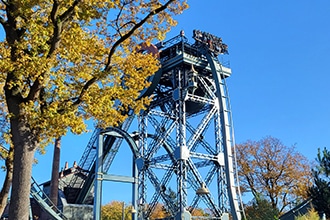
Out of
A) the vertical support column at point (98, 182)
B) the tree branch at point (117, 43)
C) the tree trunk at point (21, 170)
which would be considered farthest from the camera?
the vertical support column at point (98, 182)

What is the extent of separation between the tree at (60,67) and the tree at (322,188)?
33.7 feet

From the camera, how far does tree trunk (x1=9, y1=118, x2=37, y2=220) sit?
877 centimetres

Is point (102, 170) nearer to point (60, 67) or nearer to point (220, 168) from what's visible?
point (220, 168)

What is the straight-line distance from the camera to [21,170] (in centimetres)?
895

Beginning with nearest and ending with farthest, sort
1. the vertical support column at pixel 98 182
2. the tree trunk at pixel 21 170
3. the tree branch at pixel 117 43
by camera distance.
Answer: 1. the tree trunk at pixel 21 170
2. the tree branch at pixel 117 43
3. the vertical support column at pixel 98 182

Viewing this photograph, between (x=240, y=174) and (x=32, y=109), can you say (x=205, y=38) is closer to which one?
(x=240, y=174)

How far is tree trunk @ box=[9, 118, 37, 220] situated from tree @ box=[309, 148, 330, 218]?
511 inches

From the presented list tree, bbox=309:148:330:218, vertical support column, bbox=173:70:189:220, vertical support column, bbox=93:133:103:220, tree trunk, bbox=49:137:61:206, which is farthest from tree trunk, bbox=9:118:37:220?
tree trunk, bbox=49:137:61:206

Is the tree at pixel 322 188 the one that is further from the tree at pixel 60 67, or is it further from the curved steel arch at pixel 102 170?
the curved steel arch at pixel 102 170

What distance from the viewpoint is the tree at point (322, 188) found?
1734 cm

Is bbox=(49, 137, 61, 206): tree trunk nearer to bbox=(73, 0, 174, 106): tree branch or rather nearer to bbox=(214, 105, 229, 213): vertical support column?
bbox=(214, 105, 229, 213): vertical support column

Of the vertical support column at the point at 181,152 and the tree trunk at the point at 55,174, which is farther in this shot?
the tree trunk at the point at 55,174

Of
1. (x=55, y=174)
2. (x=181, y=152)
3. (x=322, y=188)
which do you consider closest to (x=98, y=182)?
(x=55, y=174)

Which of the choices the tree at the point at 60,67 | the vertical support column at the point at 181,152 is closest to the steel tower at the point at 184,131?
the vertical support column at the point at 181,152
